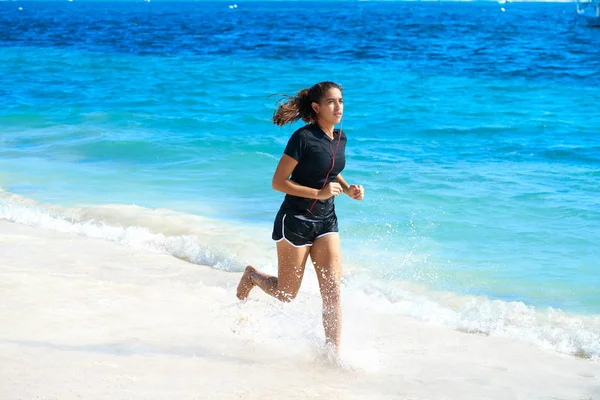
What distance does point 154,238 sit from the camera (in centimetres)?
754

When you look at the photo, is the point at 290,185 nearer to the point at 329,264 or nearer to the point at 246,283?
the point at 329,264

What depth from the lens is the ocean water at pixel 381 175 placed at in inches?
264

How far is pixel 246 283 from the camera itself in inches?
199

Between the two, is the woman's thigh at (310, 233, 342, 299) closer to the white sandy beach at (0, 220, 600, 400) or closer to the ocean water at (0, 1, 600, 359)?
the white sandy beach at (0, 220, 600, 400)

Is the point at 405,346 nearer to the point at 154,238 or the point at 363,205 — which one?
the point at 154,238

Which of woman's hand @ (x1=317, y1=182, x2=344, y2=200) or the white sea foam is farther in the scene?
the white sea foam

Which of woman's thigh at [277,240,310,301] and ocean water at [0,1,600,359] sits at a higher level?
woman's thigh at [277,240,310,301]

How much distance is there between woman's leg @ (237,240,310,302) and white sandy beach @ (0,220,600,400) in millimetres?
167

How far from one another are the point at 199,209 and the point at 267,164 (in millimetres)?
2919

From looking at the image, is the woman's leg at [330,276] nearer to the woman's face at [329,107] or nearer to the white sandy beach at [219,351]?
the white sandy beach at [219,351]

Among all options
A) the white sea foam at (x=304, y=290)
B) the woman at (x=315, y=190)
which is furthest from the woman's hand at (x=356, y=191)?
the white sea foam at (x=304, y=290)

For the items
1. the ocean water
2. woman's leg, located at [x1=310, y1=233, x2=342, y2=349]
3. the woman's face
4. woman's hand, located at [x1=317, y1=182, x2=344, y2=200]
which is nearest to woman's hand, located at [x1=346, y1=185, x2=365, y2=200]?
woman's hand, located at [x1=317, y1=182, x2=344, y2=200]

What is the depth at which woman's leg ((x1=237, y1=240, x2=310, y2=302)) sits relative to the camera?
448 centimetres

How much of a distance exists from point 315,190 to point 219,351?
1284 mm
